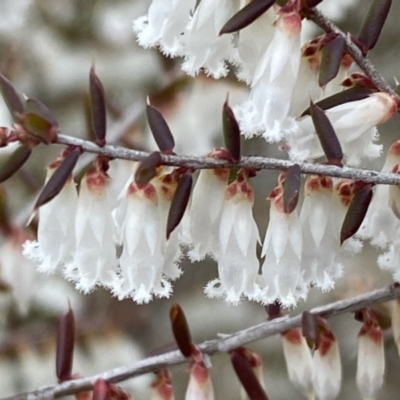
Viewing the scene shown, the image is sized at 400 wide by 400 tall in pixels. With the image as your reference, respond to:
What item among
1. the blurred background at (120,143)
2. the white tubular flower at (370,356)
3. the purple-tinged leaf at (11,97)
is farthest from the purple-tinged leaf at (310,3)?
the blurred background at (120,143)

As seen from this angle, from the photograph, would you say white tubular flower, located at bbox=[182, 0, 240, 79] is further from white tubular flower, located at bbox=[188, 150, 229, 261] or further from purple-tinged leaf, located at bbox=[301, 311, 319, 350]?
purple-tinged leaf, located at bbox=[301, 311, 319, 350]

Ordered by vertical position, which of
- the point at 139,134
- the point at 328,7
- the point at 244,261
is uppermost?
the point at 328,7

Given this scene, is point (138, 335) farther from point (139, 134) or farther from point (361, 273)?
point (139, 134)

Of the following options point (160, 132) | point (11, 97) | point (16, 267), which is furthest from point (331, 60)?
point (16, 267)

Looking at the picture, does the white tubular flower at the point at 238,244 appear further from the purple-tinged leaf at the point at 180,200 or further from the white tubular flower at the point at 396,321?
the white tubular flower at the point at 396,321

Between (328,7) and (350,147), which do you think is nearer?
(350,147)

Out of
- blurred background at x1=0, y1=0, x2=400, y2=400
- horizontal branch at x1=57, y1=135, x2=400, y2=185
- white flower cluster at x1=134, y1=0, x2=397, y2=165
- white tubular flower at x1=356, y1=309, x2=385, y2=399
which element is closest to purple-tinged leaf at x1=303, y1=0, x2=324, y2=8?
white flower cluster at x1=134, y1=0, x2=397, y2=165

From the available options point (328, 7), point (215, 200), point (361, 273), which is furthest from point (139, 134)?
point (361, 273)
